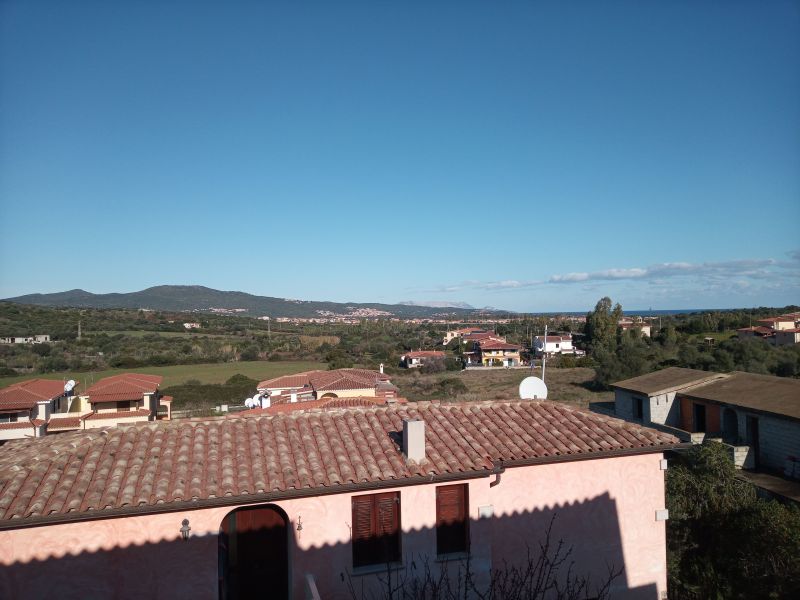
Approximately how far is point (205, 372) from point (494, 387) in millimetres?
31809

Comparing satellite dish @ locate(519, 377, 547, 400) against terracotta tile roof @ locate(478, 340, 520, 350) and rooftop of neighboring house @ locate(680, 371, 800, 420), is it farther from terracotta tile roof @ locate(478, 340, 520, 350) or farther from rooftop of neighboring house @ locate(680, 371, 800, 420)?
terracotta tile roof @ locate(478, 340, 520, 350)

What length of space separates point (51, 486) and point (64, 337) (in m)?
76.8

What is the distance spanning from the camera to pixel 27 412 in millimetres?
25656

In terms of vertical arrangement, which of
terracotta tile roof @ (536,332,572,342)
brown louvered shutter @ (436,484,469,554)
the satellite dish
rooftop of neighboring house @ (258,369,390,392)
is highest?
the satellite dish

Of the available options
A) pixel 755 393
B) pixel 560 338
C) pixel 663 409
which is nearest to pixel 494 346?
pixel 560 338

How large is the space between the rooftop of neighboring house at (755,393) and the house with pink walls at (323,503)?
A: 43.1 ft

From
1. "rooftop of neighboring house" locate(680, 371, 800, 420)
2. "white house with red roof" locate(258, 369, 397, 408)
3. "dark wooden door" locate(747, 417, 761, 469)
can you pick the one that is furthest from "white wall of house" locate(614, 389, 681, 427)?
"white house with red roof" locate(258, 369, 397, 408)

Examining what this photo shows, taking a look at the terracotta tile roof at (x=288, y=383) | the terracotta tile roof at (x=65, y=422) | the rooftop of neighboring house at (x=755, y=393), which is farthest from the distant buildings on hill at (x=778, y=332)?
the terracotta tile roof at (x=65, y=422)

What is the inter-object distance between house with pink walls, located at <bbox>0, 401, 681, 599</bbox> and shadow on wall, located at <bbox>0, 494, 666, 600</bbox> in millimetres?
20

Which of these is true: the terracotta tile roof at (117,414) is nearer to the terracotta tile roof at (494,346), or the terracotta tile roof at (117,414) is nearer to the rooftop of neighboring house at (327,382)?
the rooftop of neighboring house at (327,382)

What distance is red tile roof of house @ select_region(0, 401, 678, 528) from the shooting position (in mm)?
6488

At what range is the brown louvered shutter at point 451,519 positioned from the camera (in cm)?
762

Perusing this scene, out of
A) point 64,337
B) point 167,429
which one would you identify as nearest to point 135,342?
point 64,337

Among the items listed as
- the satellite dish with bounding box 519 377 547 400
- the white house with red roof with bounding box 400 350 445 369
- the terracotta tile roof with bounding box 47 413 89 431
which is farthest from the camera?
the white house with red roof with bounding box 400 350 445 369
